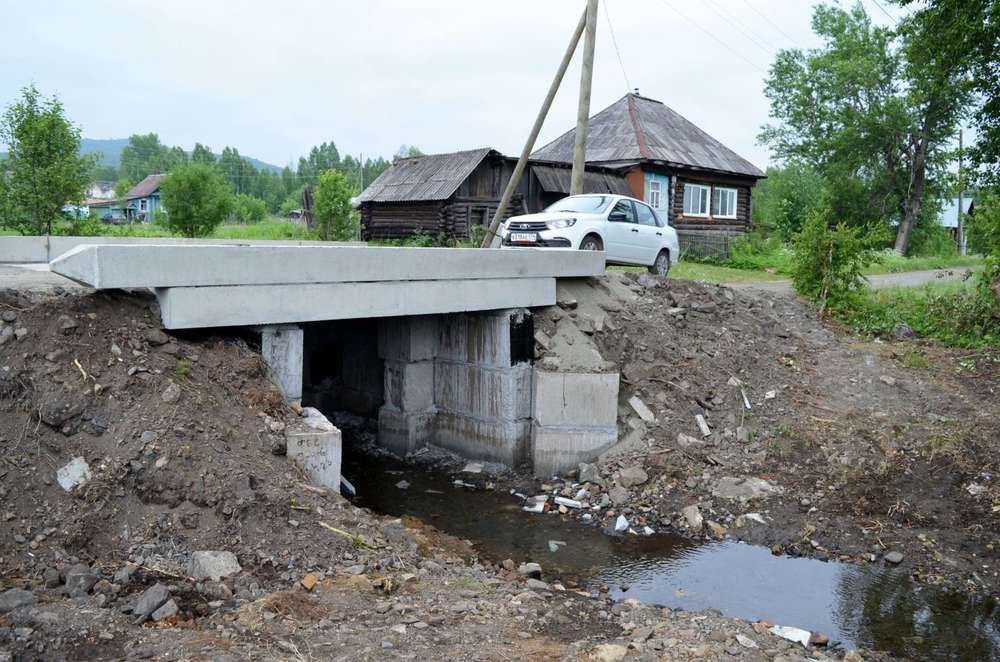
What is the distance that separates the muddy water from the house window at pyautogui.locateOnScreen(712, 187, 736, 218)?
24.1 meters

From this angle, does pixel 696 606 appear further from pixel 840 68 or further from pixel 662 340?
pixel 840 68

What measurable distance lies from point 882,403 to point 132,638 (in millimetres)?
10549

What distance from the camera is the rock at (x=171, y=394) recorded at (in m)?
7.53

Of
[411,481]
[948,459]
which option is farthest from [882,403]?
[411,481]

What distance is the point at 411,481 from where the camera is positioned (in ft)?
37.9

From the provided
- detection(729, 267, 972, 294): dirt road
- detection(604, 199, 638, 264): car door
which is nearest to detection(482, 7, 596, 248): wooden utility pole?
detection(604, 199, 638, 264): car door

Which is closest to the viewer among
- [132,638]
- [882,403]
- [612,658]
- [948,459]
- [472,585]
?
[132,638]

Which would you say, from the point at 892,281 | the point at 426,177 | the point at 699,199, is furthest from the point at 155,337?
the point at 699,199

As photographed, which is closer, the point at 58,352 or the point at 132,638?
the point at 132,638

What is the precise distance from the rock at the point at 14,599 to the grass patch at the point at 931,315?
1267 cm

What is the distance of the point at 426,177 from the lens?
27453mm

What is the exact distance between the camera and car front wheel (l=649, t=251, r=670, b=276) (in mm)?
16625

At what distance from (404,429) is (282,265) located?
4.35 metres

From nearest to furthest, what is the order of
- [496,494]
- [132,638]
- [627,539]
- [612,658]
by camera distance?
[132,638], [612,658], [627,539], [496,494]
